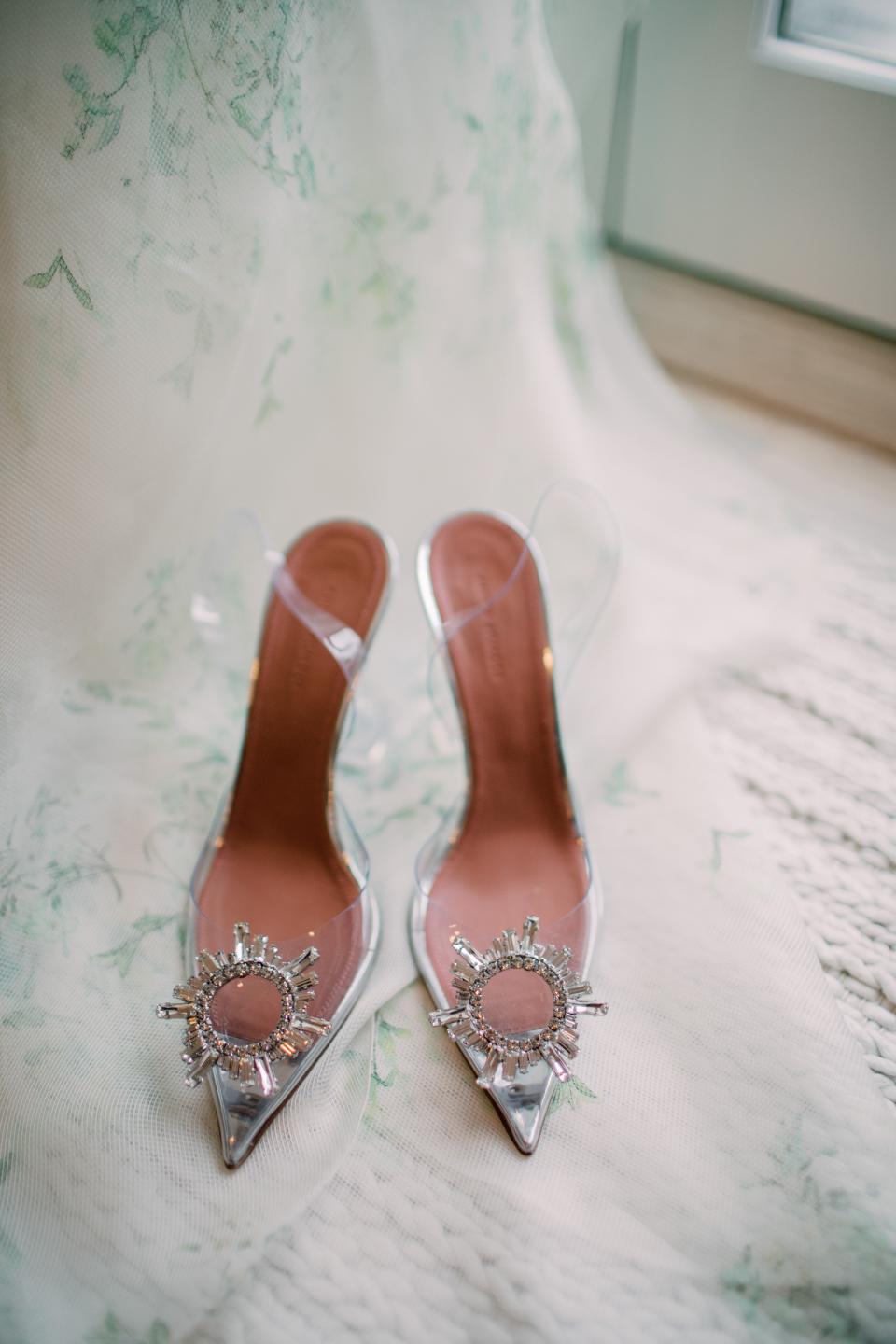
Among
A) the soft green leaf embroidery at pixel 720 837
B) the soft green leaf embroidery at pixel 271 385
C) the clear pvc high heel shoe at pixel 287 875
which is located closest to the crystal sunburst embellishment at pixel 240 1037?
the clear pvc high heel shoe at pixel 287 875

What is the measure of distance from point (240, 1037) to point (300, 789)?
0.77 feet

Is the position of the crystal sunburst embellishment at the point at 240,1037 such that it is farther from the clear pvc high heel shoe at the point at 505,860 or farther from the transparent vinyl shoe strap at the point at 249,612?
the transparent vinyl shoe strap at the point at 249,612

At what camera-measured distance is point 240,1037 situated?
665 millimetres

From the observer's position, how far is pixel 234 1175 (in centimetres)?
64

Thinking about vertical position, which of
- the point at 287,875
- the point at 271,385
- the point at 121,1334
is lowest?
the point at 121,1334

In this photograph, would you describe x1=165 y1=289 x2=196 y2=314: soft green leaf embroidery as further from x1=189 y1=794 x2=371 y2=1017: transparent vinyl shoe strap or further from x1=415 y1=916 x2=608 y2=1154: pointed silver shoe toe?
x1=415 y1=916 x2=608 y2=1154: pointed silver shoe toe

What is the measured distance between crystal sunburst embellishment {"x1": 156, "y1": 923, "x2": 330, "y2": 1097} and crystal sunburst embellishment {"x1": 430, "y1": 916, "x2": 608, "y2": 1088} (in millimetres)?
103

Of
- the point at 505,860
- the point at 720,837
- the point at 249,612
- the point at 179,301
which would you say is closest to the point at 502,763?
the point at 505,860

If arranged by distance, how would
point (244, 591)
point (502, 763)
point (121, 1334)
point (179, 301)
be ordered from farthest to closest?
1. point (244, 591)
2. point (502, 763)
3. point (179, 301)
4. point (121, 1334)

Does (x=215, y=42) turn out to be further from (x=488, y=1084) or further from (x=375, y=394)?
(x=488, y=1084)

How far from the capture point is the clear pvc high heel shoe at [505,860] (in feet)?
2.17

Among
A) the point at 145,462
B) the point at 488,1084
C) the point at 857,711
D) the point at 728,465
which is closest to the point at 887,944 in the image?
the point at 857,711

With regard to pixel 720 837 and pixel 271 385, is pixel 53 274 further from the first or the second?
pixel 720 837

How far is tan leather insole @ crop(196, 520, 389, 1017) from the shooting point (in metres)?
0.75
